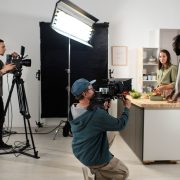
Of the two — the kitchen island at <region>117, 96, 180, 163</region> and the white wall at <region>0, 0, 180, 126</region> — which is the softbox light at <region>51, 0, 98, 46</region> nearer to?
the white wall at <region>0, 0, 180, 126</region>

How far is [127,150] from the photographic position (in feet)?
13.1

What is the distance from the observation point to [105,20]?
5660 millimetres

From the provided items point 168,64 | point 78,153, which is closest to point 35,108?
point 168,64

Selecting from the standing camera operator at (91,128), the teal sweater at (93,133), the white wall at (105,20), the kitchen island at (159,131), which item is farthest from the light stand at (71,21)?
the teal sweater at (93,133)

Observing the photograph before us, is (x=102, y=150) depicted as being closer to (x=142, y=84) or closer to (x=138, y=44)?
(x=142, y=84)

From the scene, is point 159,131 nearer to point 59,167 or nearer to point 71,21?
point 59,167

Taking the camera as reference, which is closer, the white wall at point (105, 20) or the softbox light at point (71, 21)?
the softbox light at point (71, 21)

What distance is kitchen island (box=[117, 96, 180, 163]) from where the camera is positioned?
329 centimetres

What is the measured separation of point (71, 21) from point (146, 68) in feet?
6.94

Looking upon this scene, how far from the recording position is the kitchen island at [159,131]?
329 cm

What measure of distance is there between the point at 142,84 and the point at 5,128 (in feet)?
9.20

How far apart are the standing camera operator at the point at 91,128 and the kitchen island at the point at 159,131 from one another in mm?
846

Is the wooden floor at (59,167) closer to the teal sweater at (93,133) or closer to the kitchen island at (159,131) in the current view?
the kitchen island at (159,131)

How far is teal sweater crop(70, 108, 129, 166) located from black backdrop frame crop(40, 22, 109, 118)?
3103 millimetres
